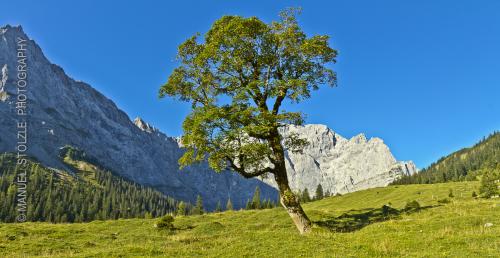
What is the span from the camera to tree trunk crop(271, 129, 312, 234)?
28.2 m

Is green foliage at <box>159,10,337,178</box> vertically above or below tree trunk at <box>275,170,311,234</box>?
above

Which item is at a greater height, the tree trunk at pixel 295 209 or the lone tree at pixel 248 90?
the lone tree at pixel 248 90

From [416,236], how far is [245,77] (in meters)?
17.0

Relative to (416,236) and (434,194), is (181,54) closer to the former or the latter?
(416,236)

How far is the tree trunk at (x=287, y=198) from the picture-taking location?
28203 mm

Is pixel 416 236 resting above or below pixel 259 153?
below

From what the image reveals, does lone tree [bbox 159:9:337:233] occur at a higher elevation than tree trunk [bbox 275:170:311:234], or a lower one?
higher

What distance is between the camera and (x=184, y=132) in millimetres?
29797

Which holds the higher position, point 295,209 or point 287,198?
point 287,198

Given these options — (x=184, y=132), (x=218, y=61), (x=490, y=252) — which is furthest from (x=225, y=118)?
(x=490, y=252)

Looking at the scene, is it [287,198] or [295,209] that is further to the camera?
[295,209]

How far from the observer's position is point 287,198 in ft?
92.7

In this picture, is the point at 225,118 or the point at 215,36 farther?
the point at 215,36

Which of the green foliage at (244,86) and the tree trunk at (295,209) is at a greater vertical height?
the green foliage at (244,86)
